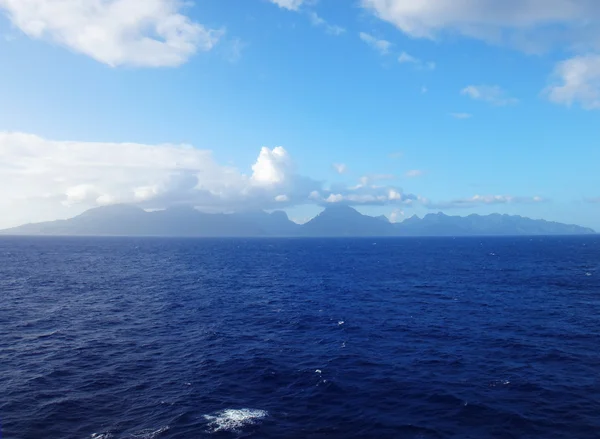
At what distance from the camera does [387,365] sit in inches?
1972

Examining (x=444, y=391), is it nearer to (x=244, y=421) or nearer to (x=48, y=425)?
(x=244, y=421)

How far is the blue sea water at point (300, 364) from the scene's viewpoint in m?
35.5

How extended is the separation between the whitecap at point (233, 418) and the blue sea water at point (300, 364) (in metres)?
0.17

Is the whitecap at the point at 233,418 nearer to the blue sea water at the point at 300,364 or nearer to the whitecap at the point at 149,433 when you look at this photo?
the blue sea water at the point at 300,364

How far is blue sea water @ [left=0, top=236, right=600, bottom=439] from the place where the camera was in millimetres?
35500

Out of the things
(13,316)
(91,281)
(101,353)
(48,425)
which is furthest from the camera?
(91,281)

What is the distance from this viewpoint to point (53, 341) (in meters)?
60.3

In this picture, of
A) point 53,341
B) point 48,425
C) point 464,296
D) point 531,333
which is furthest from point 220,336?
point 464,296

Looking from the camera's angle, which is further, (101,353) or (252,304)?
(252,304)

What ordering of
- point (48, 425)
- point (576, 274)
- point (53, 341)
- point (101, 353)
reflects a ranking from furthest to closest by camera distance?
point (576, 274) < point (53, 341) < point (101, 353) < point (48, 425)

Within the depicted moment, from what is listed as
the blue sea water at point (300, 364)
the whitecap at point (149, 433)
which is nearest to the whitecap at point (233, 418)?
the blue sea water at point (300, 364)

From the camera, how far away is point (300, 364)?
165 ft

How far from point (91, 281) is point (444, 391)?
116 m

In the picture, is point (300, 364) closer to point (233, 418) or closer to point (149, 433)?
point (233, 418)
